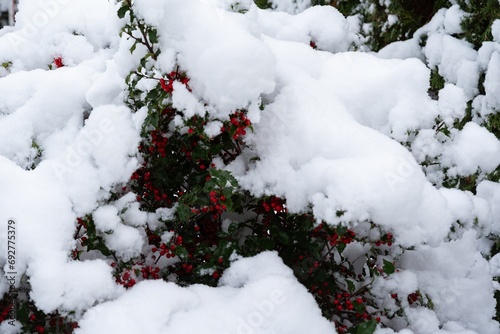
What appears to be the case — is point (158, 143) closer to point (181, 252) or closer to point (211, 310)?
point (181, 252)

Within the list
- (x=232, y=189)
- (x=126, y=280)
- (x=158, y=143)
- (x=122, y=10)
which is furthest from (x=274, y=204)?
(x=122, y=10)

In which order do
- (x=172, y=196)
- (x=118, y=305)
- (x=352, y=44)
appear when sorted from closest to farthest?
1. (x=118, y=305)
2. (x=172, y=196)
3. (x=352, y=44)

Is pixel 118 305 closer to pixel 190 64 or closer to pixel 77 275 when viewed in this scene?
pixel 77 275

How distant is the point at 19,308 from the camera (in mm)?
1650

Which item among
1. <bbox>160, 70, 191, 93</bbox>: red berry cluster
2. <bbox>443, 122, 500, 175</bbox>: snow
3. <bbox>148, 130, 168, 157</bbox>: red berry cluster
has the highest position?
<bbox>160, 70, 191, 93</bbox>: red berry cluster

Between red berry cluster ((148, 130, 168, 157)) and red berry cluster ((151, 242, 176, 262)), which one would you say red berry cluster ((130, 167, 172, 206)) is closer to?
red berry cluster ((148, 130, 168, 157))

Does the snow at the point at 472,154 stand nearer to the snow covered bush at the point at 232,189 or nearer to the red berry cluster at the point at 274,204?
the snow covered bush at the point at 232,189

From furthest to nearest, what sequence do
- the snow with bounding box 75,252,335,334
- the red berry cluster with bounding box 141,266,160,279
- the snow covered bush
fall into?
the red berry cluster with bounding box 141,266,160,279, the snow covered bush, the snow with bounding box 75,252,335,334

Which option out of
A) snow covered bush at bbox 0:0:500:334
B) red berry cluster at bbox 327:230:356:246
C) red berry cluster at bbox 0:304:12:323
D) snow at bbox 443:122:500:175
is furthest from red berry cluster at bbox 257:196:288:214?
red berry cluster at bbox 0:304:12:323

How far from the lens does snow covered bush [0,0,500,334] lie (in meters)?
1.68

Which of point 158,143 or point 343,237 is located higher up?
point 158,143

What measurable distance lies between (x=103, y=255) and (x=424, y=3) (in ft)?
14.5

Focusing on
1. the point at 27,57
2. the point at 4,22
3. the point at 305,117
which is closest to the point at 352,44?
the point at 305,117

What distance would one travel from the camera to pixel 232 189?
1853mm
